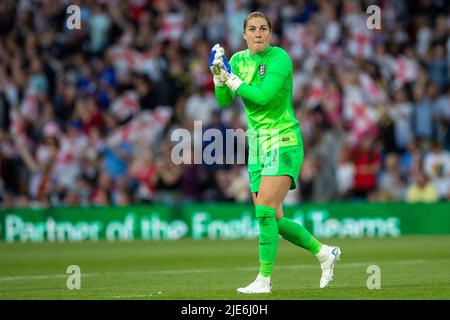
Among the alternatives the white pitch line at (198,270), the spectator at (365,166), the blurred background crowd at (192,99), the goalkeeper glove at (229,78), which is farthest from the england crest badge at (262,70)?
the spectator at (365,166)

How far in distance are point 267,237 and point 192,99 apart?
13.3m

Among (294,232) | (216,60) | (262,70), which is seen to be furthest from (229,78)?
(294,232)

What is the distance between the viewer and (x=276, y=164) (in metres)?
10.7

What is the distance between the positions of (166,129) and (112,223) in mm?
2482

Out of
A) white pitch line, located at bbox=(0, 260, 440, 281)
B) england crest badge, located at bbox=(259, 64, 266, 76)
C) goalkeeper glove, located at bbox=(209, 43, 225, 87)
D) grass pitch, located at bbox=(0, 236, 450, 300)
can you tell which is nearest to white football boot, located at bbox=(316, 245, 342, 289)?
grass pitch, located at bbox=(0, 236, 450, 300)

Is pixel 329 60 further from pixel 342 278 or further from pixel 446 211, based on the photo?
pixel 342 278

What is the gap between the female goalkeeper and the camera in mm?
10523

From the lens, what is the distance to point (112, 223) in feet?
73.6

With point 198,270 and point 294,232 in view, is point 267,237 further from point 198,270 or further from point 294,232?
point 198,270

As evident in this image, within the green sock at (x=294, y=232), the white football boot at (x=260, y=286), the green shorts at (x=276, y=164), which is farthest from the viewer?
the green sock at (x=294, y=232)

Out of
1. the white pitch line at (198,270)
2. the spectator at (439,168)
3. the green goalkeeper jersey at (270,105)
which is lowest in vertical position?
the white pitch line at (198,270)

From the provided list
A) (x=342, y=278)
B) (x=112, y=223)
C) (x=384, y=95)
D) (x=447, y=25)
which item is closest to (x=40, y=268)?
(x=342, y=278)

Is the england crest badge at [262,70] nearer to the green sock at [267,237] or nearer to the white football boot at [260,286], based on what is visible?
the green sock at [267,237]

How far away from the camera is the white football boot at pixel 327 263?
11.2 m
